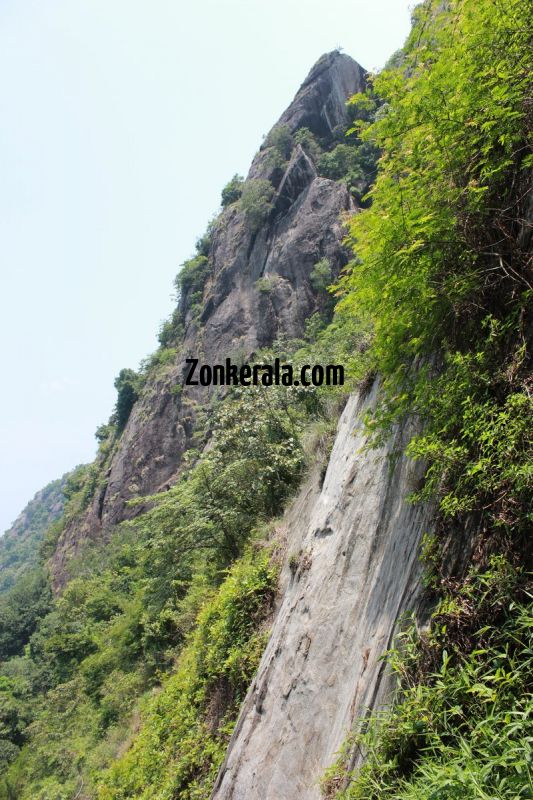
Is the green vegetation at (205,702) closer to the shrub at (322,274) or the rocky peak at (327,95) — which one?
the shrub at (322,274)

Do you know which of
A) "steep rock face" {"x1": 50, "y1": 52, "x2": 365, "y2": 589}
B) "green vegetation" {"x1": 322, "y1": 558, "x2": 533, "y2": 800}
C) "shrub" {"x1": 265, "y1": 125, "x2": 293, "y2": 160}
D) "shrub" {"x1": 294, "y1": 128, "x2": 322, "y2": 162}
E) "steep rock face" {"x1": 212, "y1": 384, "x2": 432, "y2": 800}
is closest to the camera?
"green vegetation" {"x1": 322, "y1": 558, "x2": 533, "y2": 800}

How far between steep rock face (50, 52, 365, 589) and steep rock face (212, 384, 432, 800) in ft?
83.9

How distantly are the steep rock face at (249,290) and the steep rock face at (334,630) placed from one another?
25576 mm

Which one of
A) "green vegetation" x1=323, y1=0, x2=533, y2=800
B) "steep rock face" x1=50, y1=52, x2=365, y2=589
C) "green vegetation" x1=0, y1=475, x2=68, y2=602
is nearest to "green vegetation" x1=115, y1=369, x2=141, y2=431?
"steep rock face" x1=50, y1=52, x2=365, y2=589

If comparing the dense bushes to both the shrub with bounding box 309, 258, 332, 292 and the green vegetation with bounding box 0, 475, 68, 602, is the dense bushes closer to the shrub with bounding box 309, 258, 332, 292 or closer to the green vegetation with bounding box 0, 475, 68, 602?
the shrub with bounding box 309, 258, 332, 292

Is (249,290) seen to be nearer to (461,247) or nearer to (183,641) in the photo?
(183,641)

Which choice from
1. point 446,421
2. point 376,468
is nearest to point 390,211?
point 446,421

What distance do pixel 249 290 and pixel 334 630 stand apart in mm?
31626

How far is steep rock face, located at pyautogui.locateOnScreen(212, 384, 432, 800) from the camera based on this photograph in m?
3.31

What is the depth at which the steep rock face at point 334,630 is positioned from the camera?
3.31m

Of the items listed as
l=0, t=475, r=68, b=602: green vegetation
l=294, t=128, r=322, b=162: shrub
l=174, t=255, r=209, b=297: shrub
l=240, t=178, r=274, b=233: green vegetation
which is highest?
l=294, t=128, r=322, b=162: shrub

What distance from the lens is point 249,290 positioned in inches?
1345

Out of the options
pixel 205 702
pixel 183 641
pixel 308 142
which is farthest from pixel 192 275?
pixel 205 702

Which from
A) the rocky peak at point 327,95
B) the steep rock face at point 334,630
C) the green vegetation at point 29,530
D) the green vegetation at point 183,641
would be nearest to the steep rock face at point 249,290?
the rocky peak at point 327,95
